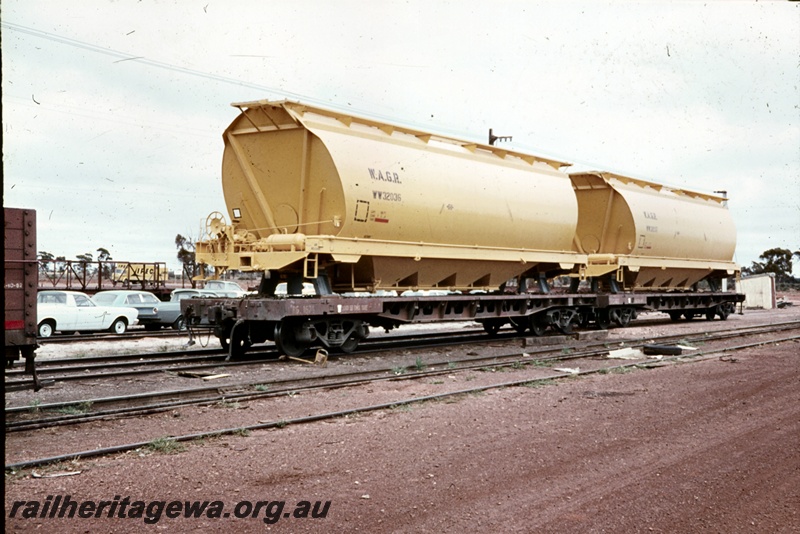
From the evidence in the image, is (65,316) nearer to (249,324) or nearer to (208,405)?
(249,324)

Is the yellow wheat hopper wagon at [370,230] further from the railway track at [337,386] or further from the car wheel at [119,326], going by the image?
the car wheel at [119,326]

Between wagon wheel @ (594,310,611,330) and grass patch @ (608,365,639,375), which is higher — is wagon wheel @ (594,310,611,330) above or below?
above

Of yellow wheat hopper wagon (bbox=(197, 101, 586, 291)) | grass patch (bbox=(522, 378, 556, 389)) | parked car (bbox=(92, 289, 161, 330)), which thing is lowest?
grass patch (bbox=(522, 378, 556, 389))

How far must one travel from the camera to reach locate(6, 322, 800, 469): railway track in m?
7.64

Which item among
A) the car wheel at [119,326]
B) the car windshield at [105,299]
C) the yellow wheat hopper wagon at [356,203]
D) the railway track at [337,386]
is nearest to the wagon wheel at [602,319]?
the railway track at [337,386]

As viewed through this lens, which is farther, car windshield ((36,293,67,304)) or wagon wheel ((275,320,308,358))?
car windshield ((36,293,67,304))

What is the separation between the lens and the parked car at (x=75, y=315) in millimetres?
19797

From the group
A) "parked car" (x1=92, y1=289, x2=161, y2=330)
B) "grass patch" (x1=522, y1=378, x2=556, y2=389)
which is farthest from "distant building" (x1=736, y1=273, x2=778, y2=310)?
"grass patch" (x1=522, y1=378, x2=556, y2=389)

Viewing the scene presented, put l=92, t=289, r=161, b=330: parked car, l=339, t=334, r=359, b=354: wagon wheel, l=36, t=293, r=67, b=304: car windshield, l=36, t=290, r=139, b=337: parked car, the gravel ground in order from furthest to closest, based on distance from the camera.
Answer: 1. l=92, t=289, r=161, b=330: parked car
2. l=36, t=293, r=67, b=304: car windshield
3. l=36, t=290, r=139, b=337: parked car
4. l=339, t=334, r=359, b=354: wagon wheel
5. the gravel ground

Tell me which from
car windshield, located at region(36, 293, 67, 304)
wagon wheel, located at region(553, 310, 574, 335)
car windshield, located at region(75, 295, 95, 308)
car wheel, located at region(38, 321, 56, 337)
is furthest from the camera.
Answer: car windshield, located at region(75, 295, 95, 308)

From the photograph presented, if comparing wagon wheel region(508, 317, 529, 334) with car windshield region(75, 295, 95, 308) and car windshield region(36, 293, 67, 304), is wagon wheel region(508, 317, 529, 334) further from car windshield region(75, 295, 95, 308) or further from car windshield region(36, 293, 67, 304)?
car windshield region(36, 293, 67, 304)

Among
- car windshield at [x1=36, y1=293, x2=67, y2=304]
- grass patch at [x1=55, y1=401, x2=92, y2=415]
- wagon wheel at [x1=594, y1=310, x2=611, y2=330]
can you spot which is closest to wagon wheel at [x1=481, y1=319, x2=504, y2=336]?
wagon wheel at [x1=594, y1=310, x2=611, y2=330]

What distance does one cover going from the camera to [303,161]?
43.0 feet

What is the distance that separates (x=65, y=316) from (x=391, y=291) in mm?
10532
